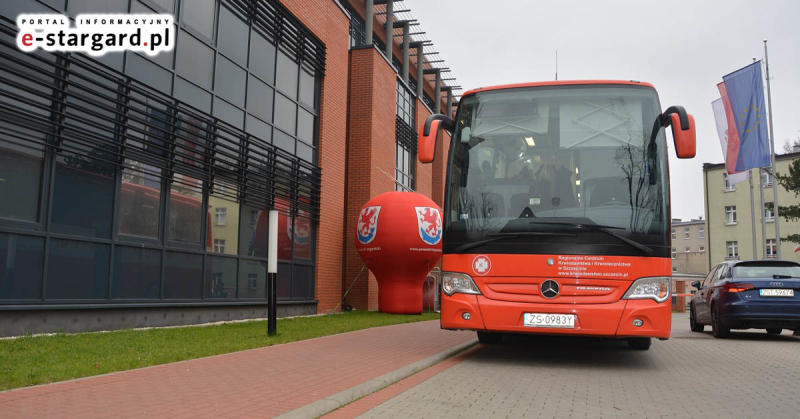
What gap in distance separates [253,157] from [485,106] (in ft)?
25.8

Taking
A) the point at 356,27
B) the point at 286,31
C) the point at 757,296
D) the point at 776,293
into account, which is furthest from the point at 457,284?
the point at 356,27

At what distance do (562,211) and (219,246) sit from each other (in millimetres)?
8151

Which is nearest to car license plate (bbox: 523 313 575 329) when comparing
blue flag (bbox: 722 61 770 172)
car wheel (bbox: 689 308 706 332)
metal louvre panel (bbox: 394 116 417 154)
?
car wheel (bbox: 689 308 706 332)

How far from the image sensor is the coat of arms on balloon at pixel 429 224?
18.6 metres

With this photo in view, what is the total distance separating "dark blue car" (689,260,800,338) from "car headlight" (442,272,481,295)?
7.18m

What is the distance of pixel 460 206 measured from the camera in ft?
27.0

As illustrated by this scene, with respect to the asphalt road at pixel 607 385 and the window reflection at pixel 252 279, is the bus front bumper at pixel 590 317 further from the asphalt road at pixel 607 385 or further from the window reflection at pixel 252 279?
the window reflection at pixel 252 279

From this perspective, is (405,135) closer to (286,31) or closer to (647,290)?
(286,31)

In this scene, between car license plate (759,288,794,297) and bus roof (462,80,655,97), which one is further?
car license plate (759,288,794,297)

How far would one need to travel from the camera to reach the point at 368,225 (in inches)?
737

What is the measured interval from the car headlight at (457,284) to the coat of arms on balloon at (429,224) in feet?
33.6

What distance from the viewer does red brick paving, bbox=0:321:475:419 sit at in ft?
15.3

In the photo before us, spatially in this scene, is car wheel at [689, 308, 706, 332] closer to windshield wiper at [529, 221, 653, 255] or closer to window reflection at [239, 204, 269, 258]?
windshield wiper at [529, 221, 653, 255]

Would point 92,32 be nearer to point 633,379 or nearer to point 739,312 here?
point 633,379
